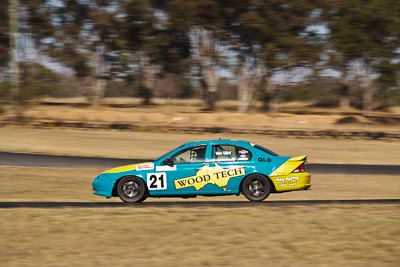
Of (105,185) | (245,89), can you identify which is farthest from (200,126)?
(105,185)

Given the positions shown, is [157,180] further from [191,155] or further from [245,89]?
[245,89]

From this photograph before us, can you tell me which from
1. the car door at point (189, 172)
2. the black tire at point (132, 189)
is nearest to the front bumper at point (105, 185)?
the black tire at point (132, 189)

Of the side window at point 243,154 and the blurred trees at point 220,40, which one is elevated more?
the blurred trees at point 220,40

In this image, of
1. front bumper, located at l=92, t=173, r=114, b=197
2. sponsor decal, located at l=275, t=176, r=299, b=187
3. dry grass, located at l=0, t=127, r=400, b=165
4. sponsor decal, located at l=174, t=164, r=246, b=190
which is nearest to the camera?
sponsor decal, located at l=275, t=176, r=299, b=187

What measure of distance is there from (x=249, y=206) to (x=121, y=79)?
48.5 m

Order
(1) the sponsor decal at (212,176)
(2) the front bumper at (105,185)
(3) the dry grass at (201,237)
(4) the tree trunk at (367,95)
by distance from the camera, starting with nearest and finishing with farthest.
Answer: (3) the dry grass at (201,237)
(1) the sponsor decal at (212,176)
(2) the front bumper at (105,185)
(4) the tree trunk at (367,95)

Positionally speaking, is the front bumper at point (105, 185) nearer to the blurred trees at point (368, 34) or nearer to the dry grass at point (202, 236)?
the dry grass at point (202, 236)

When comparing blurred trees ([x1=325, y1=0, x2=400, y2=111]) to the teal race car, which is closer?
the teal race car

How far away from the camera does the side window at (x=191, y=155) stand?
46.3 ft

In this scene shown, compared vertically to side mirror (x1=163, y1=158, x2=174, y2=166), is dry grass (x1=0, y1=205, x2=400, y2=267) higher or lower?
lower

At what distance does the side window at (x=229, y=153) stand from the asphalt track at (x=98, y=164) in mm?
10129

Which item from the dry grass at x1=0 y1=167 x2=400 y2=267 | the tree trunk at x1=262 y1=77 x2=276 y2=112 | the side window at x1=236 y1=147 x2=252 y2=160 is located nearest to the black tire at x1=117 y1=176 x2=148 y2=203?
the dry grass at x1=0 y1=167 x2=400 y2=267

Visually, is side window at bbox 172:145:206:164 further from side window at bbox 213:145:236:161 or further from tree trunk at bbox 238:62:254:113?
tree trunk at bbox 238:62:254:113

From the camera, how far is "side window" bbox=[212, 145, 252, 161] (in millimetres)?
14031
